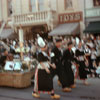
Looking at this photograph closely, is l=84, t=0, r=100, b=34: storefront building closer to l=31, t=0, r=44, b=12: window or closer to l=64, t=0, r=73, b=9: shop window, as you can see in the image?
l=64, t=0, r=73, b=9: shop window

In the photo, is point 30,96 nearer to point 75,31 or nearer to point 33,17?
point 75,31

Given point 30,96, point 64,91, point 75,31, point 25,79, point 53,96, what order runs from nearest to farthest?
point 53,96 → point 30,96 → point 64,91 → point 25,79 → point 75,31

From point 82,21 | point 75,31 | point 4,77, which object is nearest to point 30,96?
point 4,77

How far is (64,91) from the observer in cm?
643

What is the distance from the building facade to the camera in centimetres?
1545

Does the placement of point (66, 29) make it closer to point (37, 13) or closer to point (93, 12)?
point (93, 12)

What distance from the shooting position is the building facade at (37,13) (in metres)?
15.4

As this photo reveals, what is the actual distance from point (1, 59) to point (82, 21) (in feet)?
29.8

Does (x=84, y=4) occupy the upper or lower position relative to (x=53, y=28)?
upper

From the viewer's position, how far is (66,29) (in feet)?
48.4

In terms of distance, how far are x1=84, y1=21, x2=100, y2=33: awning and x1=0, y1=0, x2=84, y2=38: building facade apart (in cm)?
123

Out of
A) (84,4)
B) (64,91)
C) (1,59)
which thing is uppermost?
(84,4)

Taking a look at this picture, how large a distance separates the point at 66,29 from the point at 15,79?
8599 mm

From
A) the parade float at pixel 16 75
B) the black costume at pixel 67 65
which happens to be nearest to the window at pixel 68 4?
the parade float at pixel 16 75
